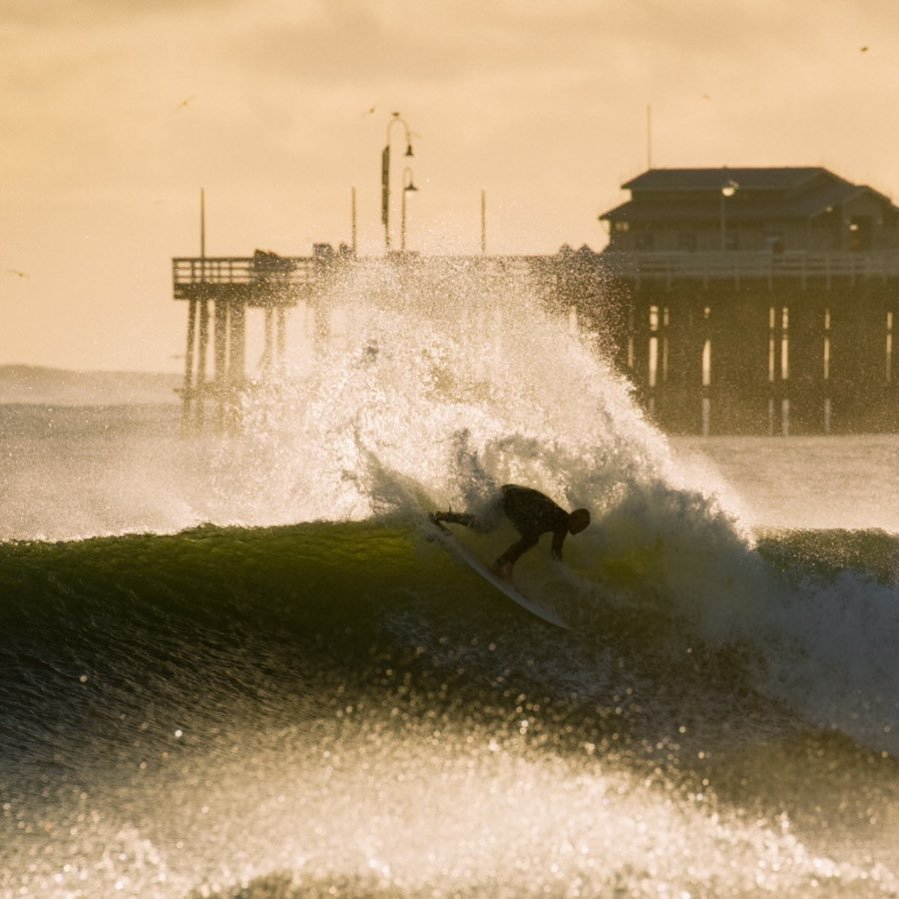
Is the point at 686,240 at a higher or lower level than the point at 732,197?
lower

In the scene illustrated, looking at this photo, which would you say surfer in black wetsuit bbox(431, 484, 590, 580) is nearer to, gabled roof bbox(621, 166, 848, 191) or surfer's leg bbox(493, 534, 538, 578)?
surfer's leg bbox(493, 534, 538, 578)

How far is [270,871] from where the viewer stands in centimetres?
691

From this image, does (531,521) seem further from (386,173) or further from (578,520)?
(386,173)

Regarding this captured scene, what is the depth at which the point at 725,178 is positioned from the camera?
202 feet

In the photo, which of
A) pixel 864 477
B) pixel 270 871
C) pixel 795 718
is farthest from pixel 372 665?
pixel 864 477

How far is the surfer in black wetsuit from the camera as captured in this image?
11117 mm

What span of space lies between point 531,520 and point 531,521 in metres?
0.01

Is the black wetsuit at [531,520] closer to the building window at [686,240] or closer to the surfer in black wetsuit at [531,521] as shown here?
the surfer in black wetsuit at [531,521]

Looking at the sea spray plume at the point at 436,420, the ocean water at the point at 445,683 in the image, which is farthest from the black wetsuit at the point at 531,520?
the sea spray plume at the point at 436,420

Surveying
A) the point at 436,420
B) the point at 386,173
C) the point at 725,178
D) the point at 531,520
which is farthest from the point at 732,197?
the point at 531,520

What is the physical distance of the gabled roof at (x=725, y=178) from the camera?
61438 mm

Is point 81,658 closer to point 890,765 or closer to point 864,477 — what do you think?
point 890,765

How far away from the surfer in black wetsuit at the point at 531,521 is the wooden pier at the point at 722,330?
96.2 ft

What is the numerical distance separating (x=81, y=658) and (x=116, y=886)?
3748mm
